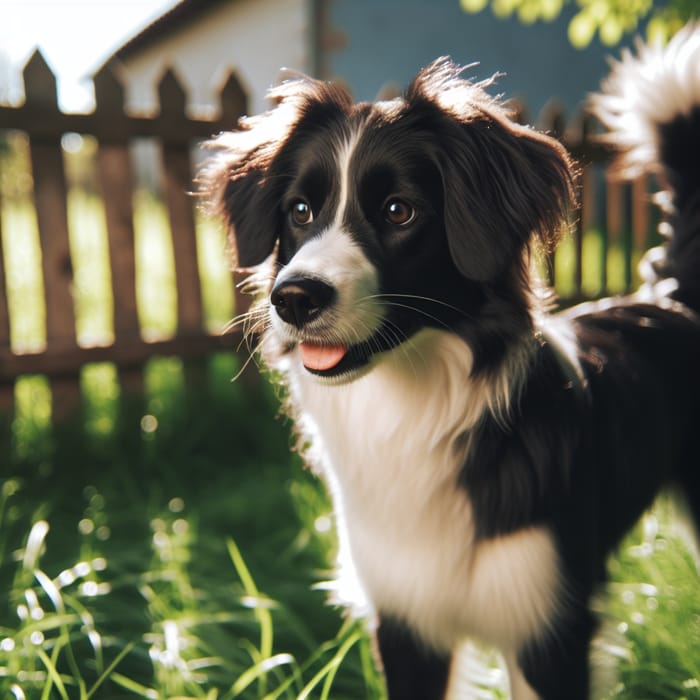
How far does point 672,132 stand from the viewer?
2.38 m

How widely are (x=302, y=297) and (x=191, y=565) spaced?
1632 mm

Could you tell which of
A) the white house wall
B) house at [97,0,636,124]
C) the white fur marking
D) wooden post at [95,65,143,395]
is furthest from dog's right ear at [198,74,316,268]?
house at [97,0,636,124]

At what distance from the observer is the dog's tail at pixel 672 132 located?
2.32 metres

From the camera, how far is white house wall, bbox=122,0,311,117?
9844mm

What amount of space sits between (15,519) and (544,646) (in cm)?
218

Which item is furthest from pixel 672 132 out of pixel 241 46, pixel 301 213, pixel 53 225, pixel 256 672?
pixel 241 46

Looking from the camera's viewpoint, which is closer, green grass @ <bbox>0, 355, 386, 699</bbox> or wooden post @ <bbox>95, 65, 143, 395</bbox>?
green grass @ <bbox>0, 355, 386, 699</bbox>

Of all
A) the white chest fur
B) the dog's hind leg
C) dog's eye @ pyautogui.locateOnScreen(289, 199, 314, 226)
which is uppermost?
dog's eye @ pyautogui.locateOnScreen(289, 199, 314, 226)

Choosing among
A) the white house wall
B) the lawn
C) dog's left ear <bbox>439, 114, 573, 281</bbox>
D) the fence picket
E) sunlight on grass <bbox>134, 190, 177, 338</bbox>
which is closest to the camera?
dog's left ear <bbox>439, 114, 573, 281</bbox>

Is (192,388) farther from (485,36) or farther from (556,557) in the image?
(485,36)

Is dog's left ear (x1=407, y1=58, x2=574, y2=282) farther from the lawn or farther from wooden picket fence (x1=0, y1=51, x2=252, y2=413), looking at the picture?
wooden picket fence (x1=0, y1=51, x2=252, y2=413)

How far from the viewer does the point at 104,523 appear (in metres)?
2.94

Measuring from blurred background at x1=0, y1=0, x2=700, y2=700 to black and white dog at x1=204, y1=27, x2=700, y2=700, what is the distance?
0.19m

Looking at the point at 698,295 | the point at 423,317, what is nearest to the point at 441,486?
the point at 423,317
